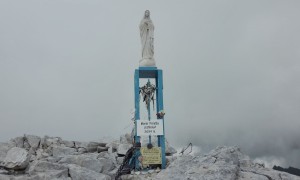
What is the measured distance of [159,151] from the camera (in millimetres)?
14180

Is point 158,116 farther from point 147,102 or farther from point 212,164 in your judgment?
point 212,164

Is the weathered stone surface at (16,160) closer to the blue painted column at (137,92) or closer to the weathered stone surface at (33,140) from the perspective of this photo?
the blue painted column at (137,92)

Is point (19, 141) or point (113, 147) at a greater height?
point (19, 141)

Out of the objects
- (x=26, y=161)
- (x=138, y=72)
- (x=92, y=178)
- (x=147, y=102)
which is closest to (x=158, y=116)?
(x=147, y=102)

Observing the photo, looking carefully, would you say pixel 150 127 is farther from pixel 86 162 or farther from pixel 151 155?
pixel 86 162

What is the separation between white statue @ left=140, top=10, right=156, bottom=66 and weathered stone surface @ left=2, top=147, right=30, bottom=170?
20.9 ft

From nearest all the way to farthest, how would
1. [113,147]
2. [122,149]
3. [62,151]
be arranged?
1. [122,149]
2. [62,151]
3. [113,147]

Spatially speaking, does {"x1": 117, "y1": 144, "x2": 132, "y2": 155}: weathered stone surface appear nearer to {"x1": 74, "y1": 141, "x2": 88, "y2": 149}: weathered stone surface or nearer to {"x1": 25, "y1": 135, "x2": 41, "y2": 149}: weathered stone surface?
{"x1": 74, "y1": 141, "x2": 88, "y2": 149}: weathered stone surface

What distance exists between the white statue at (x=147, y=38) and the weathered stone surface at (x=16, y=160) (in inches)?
251

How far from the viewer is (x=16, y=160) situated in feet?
41.0

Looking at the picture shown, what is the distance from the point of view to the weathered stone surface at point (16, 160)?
12336 mm

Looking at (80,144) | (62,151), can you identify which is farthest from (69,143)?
(62,151)

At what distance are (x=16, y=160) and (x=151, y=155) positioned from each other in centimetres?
521

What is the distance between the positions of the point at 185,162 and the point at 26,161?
591cm
